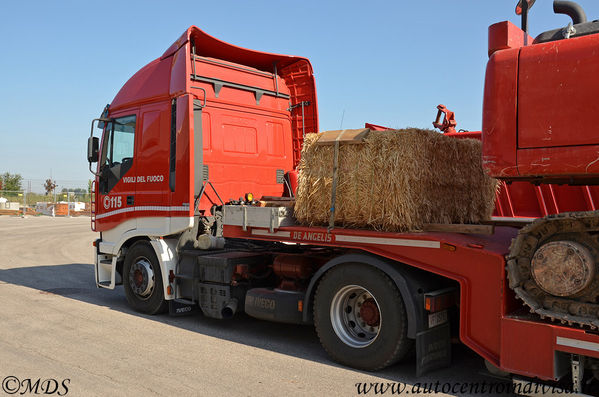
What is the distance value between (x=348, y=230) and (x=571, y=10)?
9.55ft

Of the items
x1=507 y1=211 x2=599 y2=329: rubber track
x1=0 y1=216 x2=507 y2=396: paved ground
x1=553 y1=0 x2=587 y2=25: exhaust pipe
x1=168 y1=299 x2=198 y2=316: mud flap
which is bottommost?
x1=0 y1=216 x2=507 y2=396: paved ground

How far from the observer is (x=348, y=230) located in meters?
5.60

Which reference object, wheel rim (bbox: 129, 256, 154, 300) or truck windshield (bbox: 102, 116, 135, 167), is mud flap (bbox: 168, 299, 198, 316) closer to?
wheel rim (bbox: 129, 256, 154, 300)

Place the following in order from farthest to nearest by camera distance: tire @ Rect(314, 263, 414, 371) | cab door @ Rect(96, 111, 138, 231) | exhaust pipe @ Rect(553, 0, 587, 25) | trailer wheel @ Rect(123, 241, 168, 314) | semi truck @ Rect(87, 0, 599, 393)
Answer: cab door @ Rect(96, 111, 138, 231) < trailer wheel @ Rect(123, 241, 168, 314) < tire @ Rect(314, 263, 414, 371) < exhaust pipe @ Rect(553, 0, 587, 25) < semi truck @ Rect(87, 0, 599, 393)

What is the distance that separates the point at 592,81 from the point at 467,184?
7.48 ft

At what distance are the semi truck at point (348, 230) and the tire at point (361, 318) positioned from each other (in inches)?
0.6

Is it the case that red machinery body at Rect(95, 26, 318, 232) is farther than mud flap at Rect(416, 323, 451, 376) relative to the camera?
Yes

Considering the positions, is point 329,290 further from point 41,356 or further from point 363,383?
point 41,356

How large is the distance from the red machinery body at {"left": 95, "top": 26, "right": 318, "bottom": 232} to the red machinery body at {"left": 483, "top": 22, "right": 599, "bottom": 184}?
171 inches

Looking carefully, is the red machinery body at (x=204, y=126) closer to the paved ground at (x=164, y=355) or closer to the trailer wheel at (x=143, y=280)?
the trailer wheel at (x=143, y=280)

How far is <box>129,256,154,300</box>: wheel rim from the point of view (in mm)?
7932

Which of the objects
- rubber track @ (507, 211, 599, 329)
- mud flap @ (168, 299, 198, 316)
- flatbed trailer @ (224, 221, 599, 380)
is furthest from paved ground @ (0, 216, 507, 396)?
rubber track @ (507, 211, 599, 329)

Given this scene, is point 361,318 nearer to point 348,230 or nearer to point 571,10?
point 348,230

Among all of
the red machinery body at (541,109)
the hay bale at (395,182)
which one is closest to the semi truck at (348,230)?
the red machinery body at (541,109)
